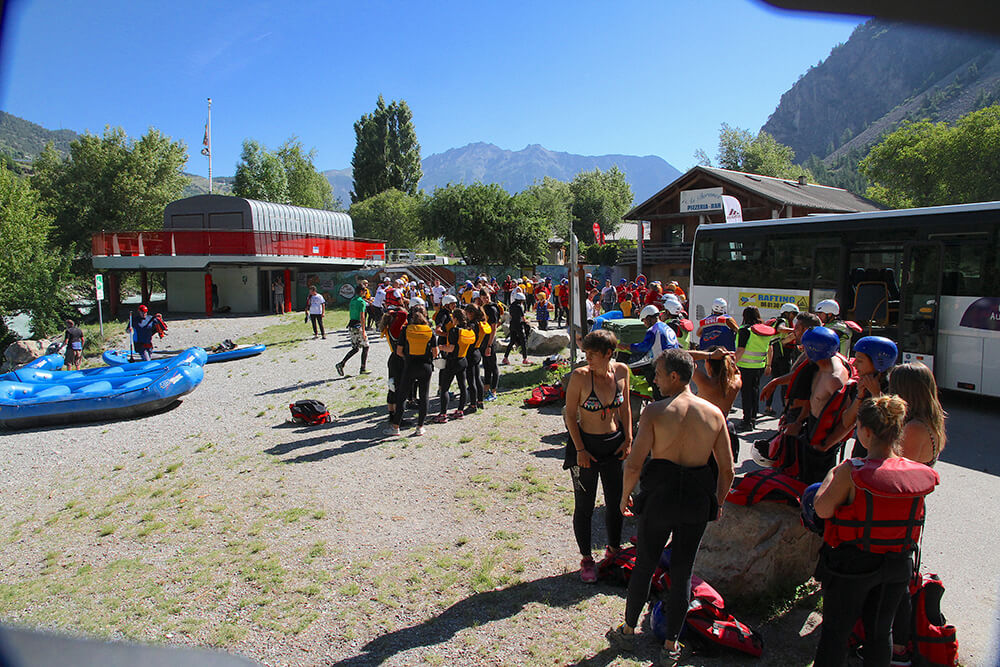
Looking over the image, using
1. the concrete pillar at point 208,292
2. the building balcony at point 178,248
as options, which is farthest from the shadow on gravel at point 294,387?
the concrete pillar at point 208,292

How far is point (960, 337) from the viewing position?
9859mm

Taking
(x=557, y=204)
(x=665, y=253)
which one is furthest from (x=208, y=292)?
(x=557, y=204)

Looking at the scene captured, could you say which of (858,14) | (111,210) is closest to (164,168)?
(111,210)

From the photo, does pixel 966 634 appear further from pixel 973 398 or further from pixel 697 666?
pixel 973 398

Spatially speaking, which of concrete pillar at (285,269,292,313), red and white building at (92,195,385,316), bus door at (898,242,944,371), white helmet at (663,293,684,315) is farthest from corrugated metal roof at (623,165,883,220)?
white helmet at (663,293,684,315)

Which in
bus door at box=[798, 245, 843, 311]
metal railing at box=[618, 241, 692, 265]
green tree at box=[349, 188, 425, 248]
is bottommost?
bus door at box=[798, 245, 843, 311]

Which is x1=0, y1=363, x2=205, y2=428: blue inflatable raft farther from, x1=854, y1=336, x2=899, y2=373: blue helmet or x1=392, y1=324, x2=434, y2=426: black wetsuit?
x1=854, y1=336, x2=899, y2=373: blue helmet

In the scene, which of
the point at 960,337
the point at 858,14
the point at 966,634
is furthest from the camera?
the point at 960,337

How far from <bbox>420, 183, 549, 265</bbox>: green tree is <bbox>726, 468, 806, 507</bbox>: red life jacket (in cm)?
3681

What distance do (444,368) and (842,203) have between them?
33204 millimetres

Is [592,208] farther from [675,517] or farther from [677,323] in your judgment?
[675,517]

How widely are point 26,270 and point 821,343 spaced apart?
32709 mm

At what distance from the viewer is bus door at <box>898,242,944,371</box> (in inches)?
400

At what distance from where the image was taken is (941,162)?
A: 3962 cm
